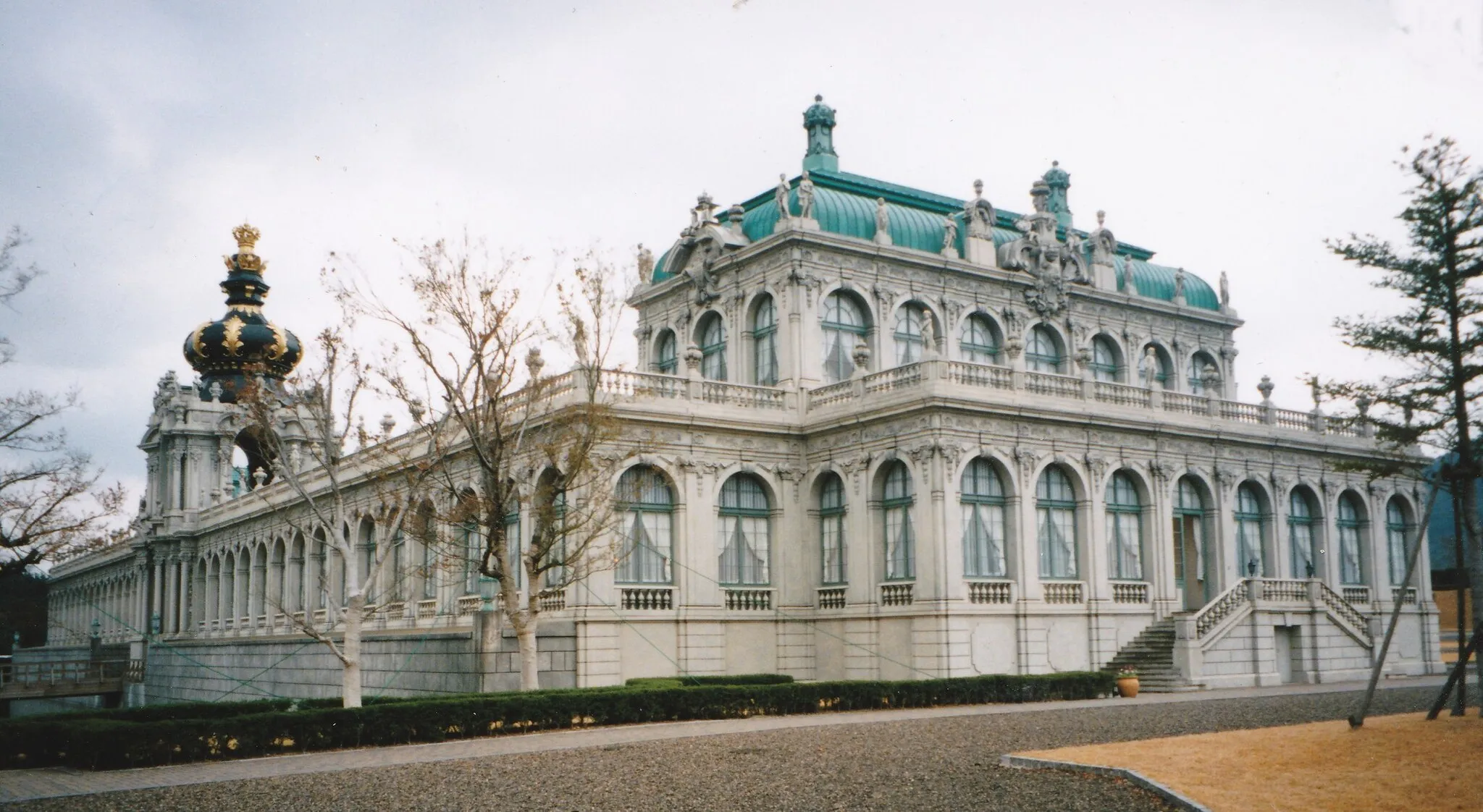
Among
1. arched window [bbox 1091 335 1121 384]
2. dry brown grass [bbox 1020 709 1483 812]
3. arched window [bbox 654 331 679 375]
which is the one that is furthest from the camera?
arched window [bbox 1091 335 1121 384]

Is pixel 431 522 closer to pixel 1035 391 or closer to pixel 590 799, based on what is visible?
pixel 1035 391

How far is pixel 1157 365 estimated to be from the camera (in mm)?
50688

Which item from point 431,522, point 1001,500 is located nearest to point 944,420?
point 1001,500

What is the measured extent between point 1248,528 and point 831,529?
508 inches

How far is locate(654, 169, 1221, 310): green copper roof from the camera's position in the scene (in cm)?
4319

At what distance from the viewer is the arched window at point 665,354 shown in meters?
46.6

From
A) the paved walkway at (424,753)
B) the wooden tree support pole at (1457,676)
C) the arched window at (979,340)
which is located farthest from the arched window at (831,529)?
the wooden tree support pole at (1457,676)

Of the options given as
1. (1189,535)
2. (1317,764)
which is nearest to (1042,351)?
(1189,535)

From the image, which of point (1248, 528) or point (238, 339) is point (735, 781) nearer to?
point (1248, 528)

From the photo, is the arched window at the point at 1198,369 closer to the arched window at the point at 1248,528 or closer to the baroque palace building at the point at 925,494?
the baroque palace building at the point at 925,494

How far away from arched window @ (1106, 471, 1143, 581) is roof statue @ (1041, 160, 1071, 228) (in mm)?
16721

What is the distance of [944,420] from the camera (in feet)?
118

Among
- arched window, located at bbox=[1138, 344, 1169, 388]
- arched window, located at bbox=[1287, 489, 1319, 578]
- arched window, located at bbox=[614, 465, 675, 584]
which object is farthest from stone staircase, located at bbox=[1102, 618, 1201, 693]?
arched window, located at bbox=[1138, 344, 1169, 388]

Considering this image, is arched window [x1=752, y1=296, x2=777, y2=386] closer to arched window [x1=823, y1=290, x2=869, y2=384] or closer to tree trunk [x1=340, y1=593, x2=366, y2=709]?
arched window [x1=823, y1=290, x2=869, y2=384]
